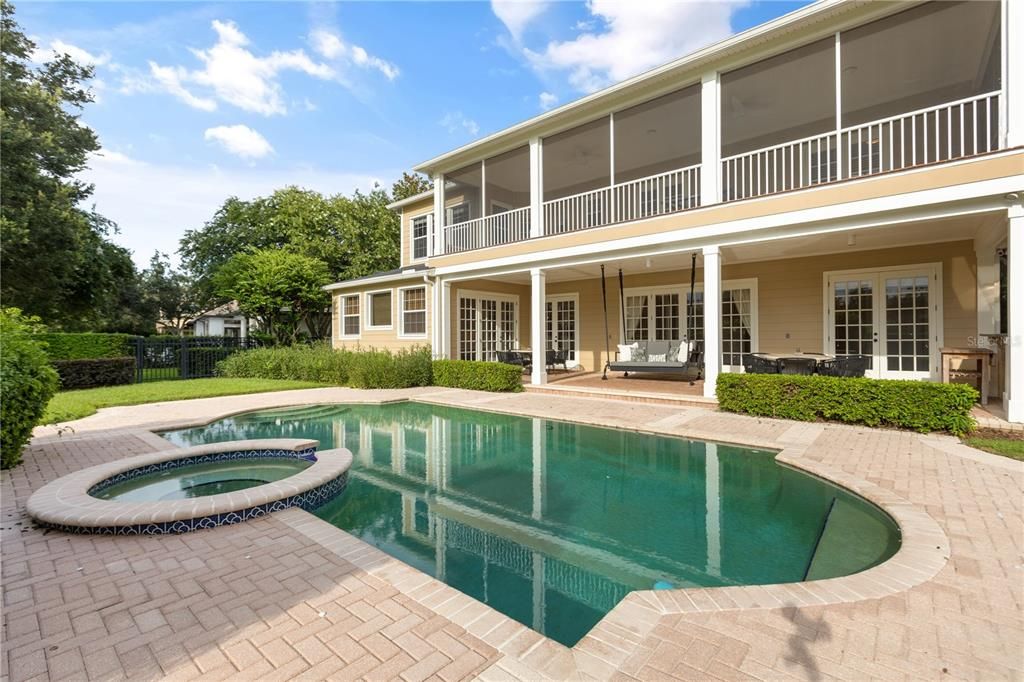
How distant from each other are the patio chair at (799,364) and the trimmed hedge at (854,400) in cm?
99

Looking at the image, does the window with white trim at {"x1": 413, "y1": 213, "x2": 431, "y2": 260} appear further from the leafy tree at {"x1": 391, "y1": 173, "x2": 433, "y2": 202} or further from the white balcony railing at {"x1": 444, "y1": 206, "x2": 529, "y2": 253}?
the leafy tree at {"x1": 391, "y1": 173, "x2": 433, "y2": 202}

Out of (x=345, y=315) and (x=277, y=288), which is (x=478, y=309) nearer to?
(x=345, y=315)

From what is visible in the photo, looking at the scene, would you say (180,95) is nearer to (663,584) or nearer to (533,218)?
(533,218)

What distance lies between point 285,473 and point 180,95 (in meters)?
9.72

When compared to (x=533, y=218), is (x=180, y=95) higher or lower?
higher

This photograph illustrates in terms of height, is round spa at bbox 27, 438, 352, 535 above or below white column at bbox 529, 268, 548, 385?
below

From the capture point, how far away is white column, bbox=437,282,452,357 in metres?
12.8

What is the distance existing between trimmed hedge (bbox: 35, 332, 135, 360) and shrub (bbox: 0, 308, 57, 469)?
938 centimetres

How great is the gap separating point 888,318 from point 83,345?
66.3ft

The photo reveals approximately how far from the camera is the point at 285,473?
204 inches

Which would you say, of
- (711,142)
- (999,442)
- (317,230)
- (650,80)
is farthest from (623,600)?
(317,230)

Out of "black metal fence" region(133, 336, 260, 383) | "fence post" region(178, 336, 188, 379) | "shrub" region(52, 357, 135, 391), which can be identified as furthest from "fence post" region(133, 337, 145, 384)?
"fence post" region(178, 336, 188, 379)

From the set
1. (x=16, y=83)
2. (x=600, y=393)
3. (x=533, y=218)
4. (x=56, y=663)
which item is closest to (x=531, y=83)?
(x=533, y=218)

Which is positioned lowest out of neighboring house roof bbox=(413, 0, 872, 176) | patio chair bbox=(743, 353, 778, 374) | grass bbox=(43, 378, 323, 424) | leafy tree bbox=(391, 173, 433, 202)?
grass bbox=(43, 378, 323, 424)
